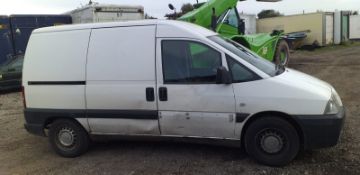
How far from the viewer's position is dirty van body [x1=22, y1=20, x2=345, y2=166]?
17.6 feet

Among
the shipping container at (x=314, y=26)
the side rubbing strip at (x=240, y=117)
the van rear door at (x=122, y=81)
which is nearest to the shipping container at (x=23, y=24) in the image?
the van rear door at (x=122, y=81)

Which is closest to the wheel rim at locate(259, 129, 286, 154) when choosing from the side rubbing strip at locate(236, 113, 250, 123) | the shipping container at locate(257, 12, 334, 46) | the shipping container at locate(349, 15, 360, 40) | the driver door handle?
the side rubbing strip at locate(236, 113, 250, 123)

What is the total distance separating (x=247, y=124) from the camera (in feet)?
18.2

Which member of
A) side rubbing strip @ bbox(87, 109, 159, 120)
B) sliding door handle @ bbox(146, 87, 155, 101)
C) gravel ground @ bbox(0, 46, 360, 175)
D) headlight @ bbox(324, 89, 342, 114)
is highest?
sliding door handle @ bbox(146, 87, 155, 101)

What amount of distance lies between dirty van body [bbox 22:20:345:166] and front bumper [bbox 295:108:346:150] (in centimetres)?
1

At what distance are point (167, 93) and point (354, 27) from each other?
3093cm

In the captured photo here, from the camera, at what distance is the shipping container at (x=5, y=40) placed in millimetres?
18609

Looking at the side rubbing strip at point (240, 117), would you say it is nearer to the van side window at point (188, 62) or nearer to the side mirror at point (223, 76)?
the side mirror at point (223, 76)

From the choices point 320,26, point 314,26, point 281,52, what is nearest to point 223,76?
point 281,52

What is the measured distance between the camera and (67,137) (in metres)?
6.49

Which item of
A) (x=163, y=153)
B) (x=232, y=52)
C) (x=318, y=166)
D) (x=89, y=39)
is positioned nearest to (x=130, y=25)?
(x=89, y=39)

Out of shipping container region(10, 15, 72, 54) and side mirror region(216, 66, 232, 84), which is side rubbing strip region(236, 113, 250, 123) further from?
shipping container region(10, 15, 72, 54)

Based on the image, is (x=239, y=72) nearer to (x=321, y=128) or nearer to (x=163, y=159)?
(x=321, y=128)

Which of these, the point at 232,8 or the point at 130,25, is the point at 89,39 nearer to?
the point at 130,25
